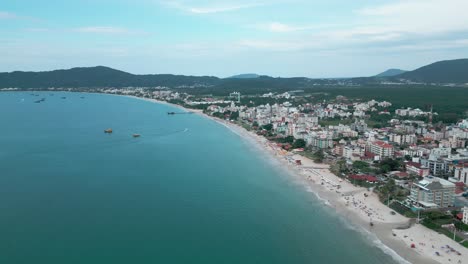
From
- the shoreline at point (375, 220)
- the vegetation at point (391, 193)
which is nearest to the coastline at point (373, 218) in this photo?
the shoreline at point (375, 220)

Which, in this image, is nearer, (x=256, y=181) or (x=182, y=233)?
(x=182, y=233)

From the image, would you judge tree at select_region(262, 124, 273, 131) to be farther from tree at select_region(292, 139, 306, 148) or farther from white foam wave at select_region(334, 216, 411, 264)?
white foam wave at select_region(334, 216, 411, 264)

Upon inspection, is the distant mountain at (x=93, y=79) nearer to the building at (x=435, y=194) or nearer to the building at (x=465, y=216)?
the building at (x=435, y=194)

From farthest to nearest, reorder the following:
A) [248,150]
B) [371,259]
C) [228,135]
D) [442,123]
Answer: [442,123], [228,135], [248,150], [371,259]

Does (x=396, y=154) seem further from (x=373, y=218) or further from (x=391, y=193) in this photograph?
(x=373, y=218)

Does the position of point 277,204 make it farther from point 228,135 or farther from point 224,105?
point 224,105

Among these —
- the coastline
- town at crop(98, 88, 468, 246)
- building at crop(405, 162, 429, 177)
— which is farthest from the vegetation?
building at crop(405, 162, 429, 177)

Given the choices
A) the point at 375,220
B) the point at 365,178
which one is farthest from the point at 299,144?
the point at 375,220

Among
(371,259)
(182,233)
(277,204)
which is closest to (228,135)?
(277,204)
